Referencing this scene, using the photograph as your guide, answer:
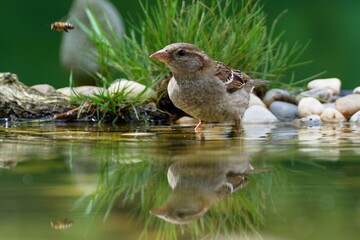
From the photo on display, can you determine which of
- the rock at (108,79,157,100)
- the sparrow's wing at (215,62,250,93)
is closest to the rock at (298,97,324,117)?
the sparrow's wing at (215,62,250,93)

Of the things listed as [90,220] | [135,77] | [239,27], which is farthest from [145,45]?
[90,220]

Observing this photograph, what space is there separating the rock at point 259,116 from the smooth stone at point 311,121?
275 mm

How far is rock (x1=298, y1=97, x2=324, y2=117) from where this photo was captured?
21.7 ft

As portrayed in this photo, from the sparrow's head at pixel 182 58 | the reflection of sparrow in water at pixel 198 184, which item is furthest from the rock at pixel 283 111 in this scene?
the reflection of sparrow in water at pixel 198 184

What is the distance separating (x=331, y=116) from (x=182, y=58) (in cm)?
200

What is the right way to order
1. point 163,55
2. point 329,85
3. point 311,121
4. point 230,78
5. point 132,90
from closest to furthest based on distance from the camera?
point 163,55 → point 230,78 → point 311,121 → point 132,90 → point 329,85

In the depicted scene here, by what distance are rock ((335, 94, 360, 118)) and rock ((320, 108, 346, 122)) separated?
74 millimetres

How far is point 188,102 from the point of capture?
514 centimetres

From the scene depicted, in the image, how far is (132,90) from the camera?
20.9ft

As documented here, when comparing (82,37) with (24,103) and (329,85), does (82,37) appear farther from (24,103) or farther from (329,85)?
(329,85)

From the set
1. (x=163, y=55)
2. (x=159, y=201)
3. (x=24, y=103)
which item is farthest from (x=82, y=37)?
(x=159, y=201)

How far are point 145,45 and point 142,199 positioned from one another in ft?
14.7

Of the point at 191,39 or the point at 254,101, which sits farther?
the point at 254,101

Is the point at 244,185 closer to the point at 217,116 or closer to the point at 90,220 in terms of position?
the point at 90,220
